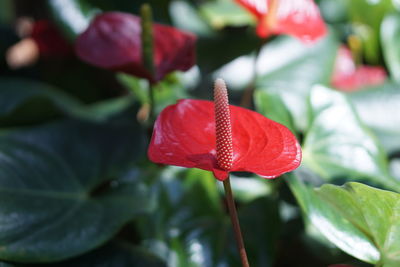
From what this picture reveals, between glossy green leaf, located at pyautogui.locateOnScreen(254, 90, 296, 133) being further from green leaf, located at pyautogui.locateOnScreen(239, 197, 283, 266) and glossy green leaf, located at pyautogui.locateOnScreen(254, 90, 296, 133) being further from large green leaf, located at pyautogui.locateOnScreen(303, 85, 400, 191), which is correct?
green leaf, located at pyautogui.locateOnScreen(239, 197, 283, 266)

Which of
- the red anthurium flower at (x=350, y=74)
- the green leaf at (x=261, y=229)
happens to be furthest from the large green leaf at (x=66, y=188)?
the red anthurium flower at (x=350, y=74)

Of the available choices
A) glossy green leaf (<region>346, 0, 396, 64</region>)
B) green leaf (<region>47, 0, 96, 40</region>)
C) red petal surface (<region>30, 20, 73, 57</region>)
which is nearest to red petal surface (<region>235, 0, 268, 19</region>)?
green leaf (<region>47, 0, 96, 40</region>)

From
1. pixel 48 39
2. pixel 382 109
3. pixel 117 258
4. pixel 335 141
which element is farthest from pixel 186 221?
pixel 48 39

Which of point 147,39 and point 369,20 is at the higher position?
point 147,39

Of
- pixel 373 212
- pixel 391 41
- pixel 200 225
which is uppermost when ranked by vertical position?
pixel 373 212

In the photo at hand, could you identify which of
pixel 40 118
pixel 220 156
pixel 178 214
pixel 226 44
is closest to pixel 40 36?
pixel 40 118

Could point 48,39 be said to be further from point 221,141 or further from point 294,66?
point 221,141
